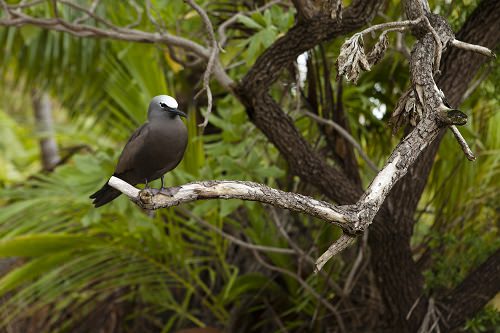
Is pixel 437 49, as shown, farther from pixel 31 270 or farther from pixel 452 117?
pixel 31 270

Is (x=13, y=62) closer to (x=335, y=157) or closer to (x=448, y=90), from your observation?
(x=335, y=157)

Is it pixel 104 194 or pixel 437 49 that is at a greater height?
pixel 437 49

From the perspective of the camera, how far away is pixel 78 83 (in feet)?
18.6

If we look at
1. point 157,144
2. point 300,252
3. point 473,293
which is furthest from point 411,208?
point 157,144

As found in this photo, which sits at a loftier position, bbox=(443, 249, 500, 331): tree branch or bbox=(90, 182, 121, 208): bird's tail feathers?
bbox=(90, 182, 121, 208): bird's tail feathers

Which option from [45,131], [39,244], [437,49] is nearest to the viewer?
[437,49]

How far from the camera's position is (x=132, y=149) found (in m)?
2.75

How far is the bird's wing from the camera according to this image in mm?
2721

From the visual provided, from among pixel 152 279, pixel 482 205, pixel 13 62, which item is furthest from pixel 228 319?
pixel 13 62

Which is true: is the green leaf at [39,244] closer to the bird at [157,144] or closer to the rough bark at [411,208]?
the bird at [157,144]

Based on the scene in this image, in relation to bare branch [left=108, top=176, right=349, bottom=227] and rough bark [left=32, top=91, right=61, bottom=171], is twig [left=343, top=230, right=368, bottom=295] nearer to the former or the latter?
bare branch [left=108, top=176, right=349, bottom=227]

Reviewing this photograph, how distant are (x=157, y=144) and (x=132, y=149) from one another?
14 centimetres

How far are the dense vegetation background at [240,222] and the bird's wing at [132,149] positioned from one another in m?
0.87

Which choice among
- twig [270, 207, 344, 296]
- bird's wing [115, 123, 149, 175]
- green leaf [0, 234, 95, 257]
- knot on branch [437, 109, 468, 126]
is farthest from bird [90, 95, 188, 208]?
green leaf [0, 234, 95, 257]
